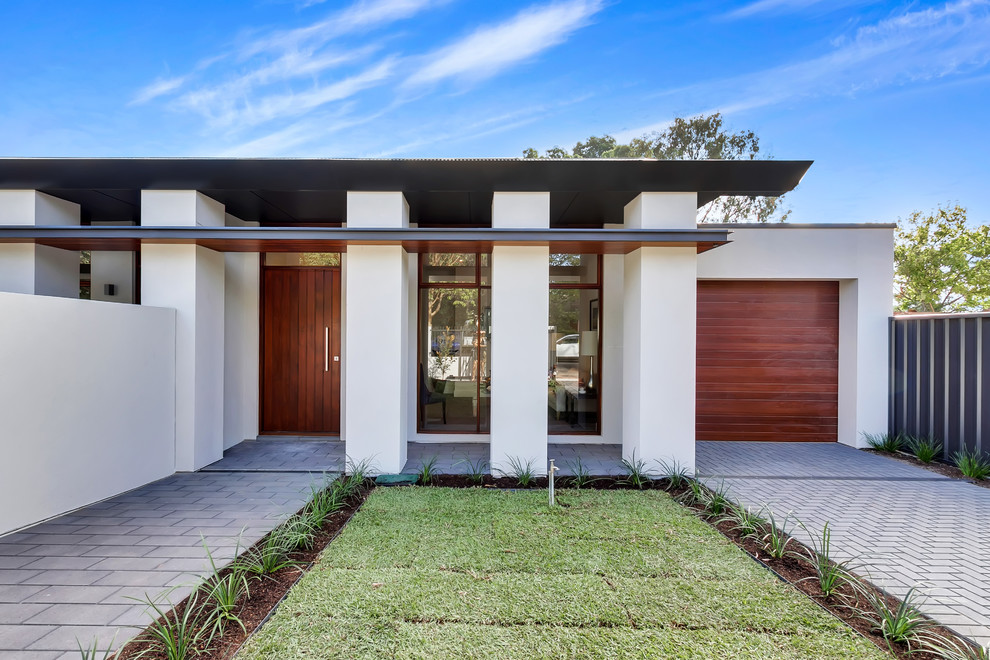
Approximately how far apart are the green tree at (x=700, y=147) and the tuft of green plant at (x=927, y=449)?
14036 mm

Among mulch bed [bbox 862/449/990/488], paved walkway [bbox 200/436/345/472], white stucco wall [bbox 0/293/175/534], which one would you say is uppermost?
white stucco wall [bbox 0/293/175/534]

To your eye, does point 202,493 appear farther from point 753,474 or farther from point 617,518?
point 753,474

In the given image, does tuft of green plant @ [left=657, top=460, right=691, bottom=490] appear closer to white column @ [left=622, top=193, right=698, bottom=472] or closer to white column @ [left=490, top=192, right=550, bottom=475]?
white column @ [left=622, top=193, right=698, bottom=472]

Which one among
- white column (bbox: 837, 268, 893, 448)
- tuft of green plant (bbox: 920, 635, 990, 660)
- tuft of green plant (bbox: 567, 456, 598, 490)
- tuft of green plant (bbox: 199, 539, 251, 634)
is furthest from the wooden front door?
white column (bbox: 837, 268, 893, 448)

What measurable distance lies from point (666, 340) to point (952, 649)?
11.3ft

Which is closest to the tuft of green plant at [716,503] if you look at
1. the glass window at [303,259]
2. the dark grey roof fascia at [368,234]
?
the dark grey roof fascia at [368,234]

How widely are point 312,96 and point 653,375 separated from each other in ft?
36.9

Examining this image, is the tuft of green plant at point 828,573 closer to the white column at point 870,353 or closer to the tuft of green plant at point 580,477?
the tuft of green plant at point 580,477

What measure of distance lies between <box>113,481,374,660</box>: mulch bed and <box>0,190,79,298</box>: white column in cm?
494

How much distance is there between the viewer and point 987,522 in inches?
156

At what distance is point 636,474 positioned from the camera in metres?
5.01

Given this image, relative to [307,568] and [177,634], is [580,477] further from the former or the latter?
[177,634]

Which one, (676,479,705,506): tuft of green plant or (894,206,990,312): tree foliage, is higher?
(894,206,990,312): tree foliage

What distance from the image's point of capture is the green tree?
60.5 ft
